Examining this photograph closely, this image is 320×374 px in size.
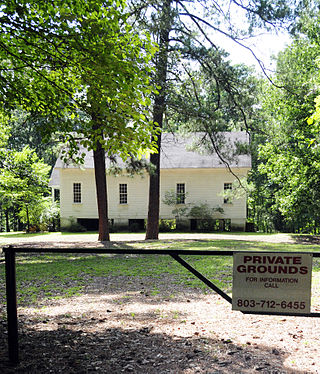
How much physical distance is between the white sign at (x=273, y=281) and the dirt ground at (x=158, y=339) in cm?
68

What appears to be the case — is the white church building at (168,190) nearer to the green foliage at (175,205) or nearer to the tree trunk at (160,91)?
the green foliage at (175,205)

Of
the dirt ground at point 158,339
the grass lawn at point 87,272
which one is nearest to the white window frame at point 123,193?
the grass lawn at point 87,272

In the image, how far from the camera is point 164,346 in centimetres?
441

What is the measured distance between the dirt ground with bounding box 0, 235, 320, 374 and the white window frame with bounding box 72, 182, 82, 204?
24133 mm

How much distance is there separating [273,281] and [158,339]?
1751mm

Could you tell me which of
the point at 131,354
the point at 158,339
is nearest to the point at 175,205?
the point at 158,339

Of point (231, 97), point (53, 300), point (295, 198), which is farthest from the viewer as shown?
point (295, 198)

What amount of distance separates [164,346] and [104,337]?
31.7 inches

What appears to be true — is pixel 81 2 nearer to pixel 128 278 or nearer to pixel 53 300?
pixel 53 300

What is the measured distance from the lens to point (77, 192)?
30.4 metres

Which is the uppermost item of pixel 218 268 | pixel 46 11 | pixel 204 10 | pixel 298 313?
pixel 204 10

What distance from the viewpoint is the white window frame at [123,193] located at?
1188 inches

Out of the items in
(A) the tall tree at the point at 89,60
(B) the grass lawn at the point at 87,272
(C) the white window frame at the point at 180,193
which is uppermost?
(A) the tall tree at the point at 89,60

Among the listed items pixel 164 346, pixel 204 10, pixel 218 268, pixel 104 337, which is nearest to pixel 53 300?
pixel 104 337
